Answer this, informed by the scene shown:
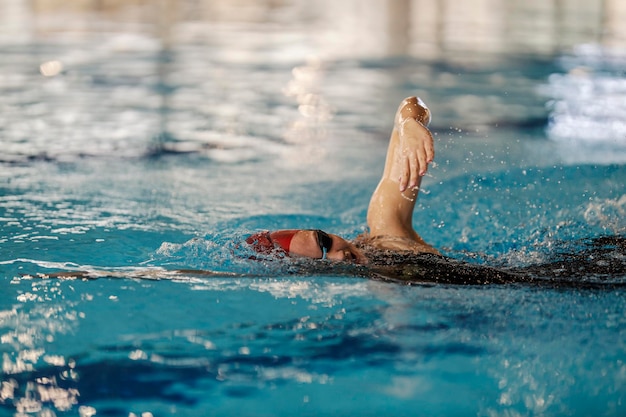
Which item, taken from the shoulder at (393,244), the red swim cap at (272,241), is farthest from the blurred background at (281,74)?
the red swim cap at (272,241)

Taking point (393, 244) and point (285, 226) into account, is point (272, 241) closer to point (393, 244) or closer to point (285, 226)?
point (393, 244)

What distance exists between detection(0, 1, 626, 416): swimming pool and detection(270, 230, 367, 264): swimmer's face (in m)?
0.09

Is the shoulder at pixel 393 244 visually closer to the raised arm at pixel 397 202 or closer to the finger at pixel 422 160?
the raised arm at pixel 397 202

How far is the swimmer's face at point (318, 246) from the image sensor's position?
2.98 meters

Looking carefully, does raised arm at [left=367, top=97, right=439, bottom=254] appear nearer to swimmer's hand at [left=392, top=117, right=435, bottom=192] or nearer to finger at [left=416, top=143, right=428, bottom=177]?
swimmer's hand at [left=392, top=117, right=435, bottom=192]

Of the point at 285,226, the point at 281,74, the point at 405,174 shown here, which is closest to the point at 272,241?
the point at 405,174

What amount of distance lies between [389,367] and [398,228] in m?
1.04

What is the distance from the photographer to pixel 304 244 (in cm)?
298

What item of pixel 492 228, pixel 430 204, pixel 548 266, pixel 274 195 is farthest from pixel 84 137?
pixel 548 266

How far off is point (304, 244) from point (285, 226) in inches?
55.8

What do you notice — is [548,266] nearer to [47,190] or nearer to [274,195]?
[274,195]

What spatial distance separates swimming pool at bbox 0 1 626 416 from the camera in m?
2.47

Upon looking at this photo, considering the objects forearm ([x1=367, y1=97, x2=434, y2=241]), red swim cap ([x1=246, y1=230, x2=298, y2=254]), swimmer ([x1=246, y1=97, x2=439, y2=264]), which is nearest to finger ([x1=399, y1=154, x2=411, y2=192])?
swimmer ([x1=246, y1=97, x2=439, y2=264])

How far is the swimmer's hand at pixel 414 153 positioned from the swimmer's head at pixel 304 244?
0.31 meters
